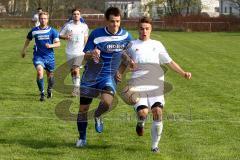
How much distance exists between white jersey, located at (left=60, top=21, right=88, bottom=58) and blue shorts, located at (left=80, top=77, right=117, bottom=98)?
592 cm

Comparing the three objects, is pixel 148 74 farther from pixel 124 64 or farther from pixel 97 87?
pixel 97 87

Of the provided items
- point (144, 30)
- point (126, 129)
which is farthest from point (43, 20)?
point (144, 30)

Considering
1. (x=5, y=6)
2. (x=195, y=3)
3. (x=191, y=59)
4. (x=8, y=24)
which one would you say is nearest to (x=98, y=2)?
(x=5, y=6)

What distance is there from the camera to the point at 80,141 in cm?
819

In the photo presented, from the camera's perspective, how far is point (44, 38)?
1291 centimetres

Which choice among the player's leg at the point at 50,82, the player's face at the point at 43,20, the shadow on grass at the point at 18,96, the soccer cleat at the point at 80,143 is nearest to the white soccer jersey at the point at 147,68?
the soccer cleat at the point at 80,143

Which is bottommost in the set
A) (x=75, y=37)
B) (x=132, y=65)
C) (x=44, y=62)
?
(x=44, y=62)

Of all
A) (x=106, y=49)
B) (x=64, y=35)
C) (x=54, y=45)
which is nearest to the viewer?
(x=106, y=49)

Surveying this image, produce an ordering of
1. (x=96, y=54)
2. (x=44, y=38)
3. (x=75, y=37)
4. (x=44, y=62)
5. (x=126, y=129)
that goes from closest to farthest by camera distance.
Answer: (x=96, y=54)
(x=126, y=129)
(x=44, y=38)
(x=44, y=62)
(x=75, y=37)

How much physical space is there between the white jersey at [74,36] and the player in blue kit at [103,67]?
581cm

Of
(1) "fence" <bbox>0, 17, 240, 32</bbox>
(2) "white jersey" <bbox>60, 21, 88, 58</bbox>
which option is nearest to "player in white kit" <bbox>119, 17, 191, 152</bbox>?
(2) "white jersey" <bbox>60, 21, 88, 58</bbox>

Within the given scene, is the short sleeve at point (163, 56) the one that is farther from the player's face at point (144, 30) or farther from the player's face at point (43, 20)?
the player's face at point (43, 20)

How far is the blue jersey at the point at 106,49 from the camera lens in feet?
26.4

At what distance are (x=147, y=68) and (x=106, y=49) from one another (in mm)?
701
